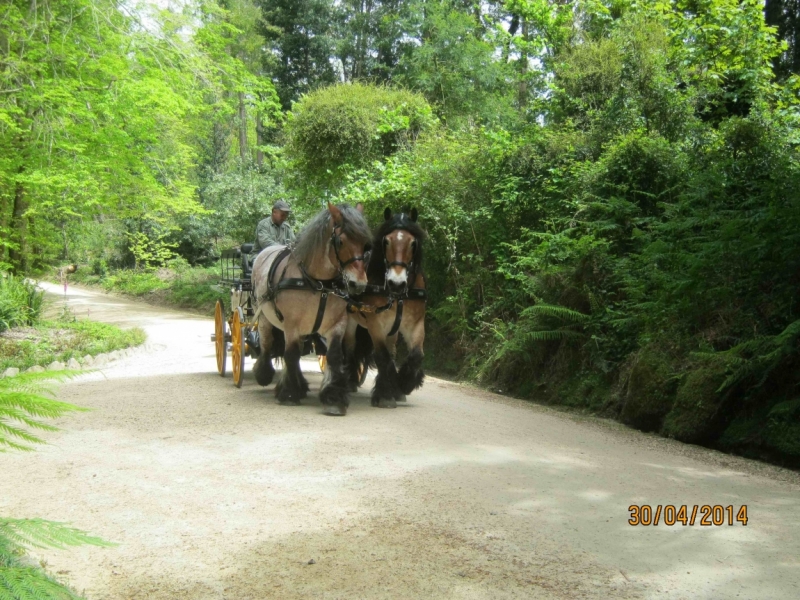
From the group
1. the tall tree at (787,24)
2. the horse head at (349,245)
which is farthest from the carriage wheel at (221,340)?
the tall tree at (787,24)

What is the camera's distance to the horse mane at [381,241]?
8297mm

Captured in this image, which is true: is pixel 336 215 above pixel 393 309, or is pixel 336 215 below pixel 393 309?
above

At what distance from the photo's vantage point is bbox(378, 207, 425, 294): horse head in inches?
311

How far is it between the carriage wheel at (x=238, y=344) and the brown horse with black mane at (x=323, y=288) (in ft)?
4.49

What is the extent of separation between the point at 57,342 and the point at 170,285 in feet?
61.1

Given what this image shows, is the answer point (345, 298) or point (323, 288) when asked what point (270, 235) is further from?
point (345, 298)

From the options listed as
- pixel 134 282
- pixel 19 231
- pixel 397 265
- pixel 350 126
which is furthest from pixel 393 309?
pixel 134 282

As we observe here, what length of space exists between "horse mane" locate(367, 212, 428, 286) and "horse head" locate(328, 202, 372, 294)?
0.29 metres

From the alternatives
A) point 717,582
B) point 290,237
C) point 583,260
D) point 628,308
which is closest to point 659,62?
point 583,260

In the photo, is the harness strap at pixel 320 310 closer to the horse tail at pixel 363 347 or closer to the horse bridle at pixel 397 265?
the horse bridle at pixel 397 265

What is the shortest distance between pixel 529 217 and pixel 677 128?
8.76 ft

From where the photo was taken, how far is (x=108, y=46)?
51.6 ft

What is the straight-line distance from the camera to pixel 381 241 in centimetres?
855

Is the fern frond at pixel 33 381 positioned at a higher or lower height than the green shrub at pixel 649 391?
higher
